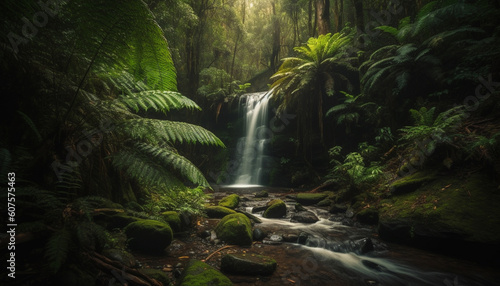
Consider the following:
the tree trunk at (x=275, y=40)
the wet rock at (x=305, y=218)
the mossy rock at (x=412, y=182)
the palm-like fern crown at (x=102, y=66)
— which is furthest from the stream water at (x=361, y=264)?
the tree trunk at (x=275, y=40)

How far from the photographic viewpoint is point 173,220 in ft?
10.2

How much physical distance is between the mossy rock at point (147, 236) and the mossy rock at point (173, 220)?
596 millimetres

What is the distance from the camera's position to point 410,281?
236cm

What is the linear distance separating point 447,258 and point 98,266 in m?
3.73

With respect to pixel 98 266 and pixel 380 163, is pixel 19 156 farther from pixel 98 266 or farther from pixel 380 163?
pixel 380 163

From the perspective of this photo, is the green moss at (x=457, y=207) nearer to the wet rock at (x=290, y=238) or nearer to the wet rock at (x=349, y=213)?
the wet rock at (x=349, y=213)

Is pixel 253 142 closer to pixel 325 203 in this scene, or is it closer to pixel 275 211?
pixel 325 203

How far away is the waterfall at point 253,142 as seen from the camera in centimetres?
1043

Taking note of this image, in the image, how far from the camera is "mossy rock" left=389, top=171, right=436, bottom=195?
3.77m

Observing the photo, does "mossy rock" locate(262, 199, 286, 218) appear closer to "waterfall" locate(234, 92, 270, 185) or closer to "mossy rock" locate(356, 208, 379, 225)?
"mossy rock" locate(356, 208, 379, 225)

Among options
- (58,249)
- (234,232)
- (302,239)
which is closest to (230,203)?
(234,232)

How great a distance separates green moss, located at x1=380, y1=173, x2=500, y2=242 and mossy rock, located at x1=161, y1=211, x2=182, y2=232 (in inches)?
128

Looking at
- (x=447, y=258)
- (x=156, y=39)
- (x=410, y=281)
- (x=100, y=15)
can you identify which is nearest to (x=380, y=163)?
(x=447, y=258)

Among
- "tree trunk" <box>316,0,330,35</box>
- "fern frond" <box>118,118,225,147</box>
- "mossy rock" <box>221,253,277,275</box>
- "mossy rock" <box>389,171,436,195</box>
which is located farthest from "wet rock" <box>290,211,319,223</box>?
"tree trunk" <box>316,0,330,35</box>
